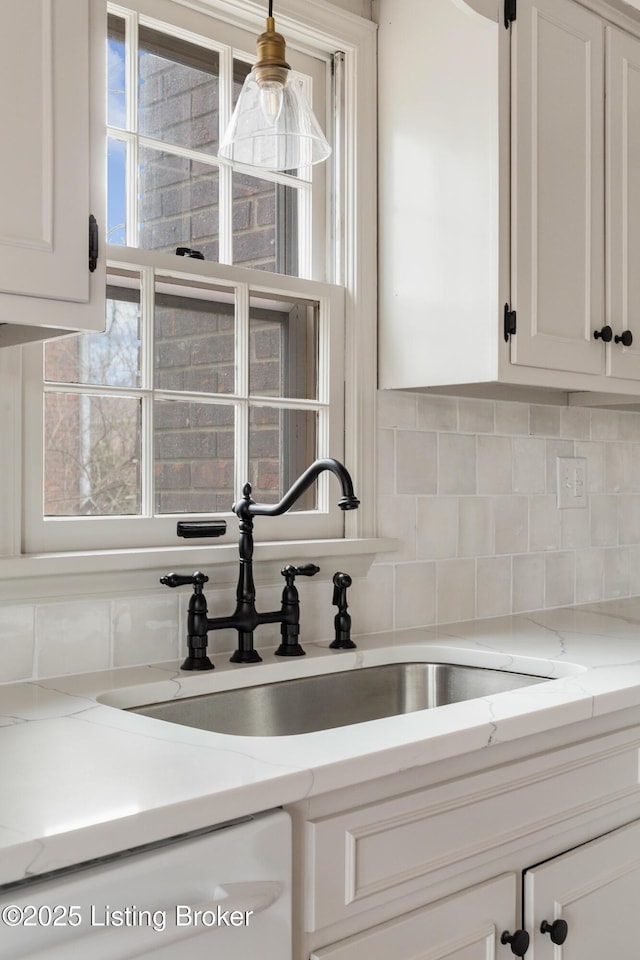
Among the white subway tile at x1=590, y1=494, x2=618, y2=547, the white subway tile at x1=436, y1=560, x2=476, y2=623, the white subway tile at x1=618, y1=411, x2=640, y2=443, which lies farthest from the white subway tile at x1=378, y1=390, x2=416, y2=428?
the white subway tile at x1=618, y1=411, x2=640, y2=443

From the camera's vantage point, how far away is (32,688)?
153cm

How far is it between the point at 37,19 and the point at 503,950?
144 centimetres

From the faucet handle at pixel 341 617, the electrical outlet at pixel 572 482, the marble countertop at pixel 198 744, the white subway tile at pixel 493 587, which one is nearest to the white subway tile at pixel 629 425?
the electrical outlet at pixel 572 482

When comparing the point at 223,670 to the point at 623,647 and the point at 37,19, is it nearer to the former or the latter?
the point at 623,647

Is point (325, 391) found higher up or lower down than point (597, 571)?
higher up

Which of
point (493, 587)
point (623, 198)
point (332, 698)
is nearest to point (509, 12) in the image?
point (623, 198)

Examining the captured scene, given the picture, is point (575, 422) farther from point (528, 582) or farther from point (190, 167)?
point (190, 167)

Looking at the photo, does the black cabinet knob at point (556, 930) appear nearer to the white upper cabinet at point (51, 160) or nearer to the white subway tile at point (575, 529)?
the white upper cabinet at point (51, 160)

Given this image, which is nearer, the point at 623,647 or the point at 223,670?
the point at 223,670

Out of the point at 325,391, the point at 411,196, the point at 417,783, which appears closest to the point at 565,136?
the point at 411,196

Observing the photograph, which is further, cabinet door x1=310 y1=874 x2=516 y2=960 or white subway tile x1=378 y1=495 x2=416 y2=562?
white subway tile x1=378 y1=495 x2=416 y2=562

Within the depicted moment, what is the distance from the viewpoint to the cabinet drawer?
1.16m

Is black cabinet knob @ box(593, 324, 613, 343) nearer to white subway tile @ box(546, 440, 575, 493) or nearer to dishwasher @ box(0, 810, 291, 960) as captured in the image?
white subway tile @ box(546, 440, 575, 493)

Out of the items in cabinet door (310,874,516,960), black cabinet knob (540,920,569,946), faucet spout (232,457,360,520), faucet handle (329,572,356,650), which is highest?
faucet spout (232,457,360,520)
